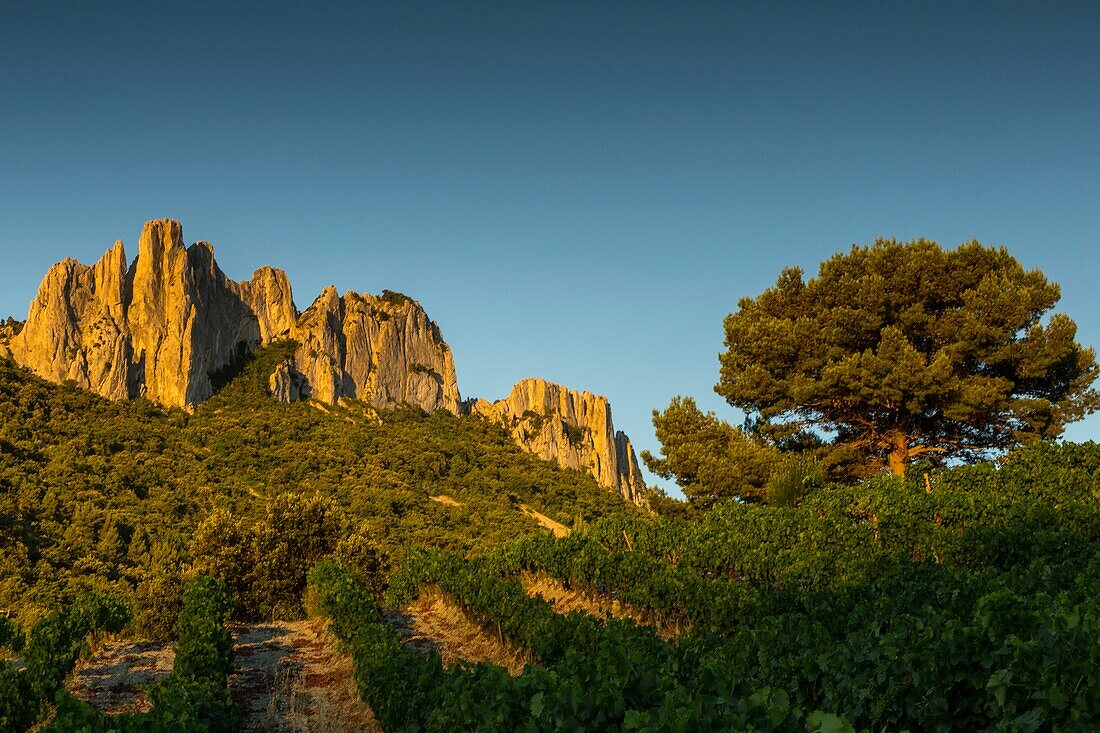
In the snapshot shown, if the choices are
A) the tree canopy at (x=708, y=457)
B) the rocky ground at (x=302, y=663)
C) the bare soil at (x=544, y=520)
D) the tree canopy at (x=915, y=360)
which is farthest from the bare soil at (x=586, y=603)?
Answer: the bare soil at (x=544, y=520)

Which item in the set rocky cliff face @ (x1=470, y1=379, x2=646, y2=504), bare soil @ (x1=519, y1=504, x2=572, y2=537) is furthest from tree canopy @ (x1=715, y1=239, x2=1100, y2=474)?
rocky cliff face @ (x1=470, y1=379, x2=646, y2=504)

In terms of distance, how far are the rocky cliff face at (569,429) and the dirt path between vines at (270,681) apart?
91.0 meters

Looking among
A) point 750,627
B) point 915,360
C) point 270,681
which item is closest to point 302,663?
point 270,681

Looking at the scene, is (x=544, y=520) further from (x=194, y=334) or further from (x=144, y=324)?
(x=144, y=324)

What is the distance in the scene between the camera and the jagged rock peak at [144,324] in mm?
73188

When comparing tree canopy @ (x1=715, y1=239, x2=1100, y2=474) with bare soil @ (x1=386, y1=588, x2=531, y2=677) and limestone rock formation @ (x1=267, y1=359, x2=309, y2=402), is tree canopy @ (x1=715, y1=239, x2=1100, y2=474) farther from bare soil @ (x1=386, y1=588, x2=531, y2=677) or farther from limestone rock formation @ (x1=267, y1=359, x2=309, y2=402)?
limestone rock formation @ (x1=267, y1=359, x2=309, y2=402)

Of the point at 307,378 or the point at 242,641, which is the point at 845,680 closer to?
the point at 242,641

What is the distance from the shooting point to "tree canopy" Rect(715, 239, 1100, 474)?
23.1m

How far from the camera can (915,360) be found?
22484 millimetres

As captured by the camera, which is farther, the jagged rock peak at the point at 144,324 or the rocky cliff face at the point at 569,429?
the rocky cliff face at the point at 569,429

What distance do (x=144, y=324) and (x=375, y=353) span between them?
28.5m

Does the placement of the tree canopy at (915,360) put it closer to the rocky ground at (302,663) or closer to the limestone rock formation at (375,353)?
the rocky ground at (302,663)

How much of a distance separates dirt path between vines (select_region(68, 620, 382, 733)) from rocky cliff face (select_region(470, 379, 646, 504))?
91031 mm

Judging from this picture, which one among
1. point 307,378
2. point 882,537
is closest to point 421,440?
point 307,378
